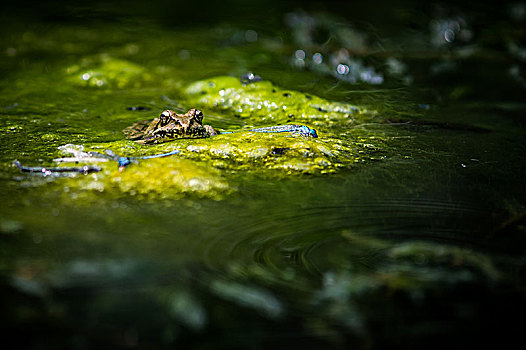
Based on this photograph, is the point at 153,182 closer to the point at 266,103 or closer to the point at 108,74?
the point at 266,103

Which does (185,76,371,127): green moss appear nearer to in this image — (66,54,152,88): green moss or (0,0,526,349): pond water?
(0,0,526,349): pond water

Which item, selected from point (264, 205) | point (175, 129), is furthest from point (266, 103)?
point (264, 205)

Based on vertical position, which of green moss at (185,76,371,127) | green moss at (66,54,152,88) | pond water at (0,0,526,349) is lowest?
pond water at (0,0,526,349)

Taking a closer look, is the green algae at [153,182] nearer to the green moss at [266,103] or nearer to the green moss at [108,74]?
the green moss at [266,103]

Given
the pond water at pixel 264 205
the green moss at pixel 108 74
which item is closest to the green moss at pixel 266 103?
the pond water at pixel 264 205

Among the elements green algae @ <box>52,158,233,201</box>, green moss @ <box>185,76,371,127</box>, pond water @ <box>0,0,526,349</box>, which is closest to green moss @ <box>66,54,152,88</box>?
pond water @ <box>0,0,526,349</box>

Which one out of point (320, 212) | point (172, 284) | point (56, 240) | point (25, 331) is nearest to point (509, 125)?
point (320, 212)

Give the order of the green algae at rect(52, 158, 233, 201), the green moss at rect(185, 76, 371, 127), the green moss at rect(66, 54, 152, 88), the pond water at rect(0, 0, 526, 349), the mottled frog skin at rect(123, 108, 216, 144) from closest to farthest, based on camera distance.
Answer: the pond water at rect(0, 0, 526, 349)
the green algae at rect(52, 158, 233, 201)
the mottled frog skin at rect(123, 108, 216, 144)
the green moss at rect(185, 76, 371, 127)
the green moss at rect(66, 54, 152, 88)
